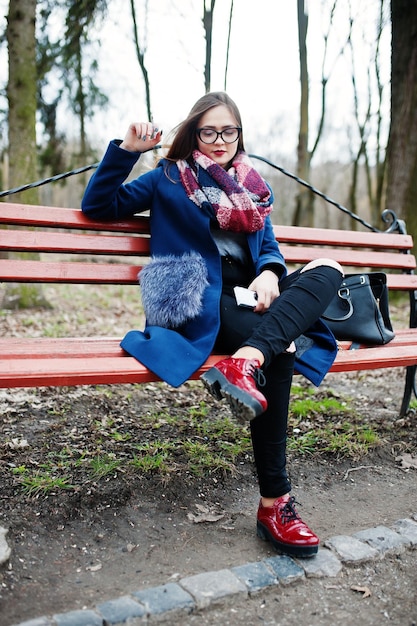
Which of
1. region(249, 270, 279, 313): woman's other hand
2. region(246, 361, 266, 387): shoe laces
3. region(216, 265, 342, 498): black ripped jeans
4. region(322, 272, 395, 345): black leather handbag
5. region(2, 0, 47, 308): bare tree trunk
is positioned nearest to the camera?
region(246, 361, 266, 387): shoe laces

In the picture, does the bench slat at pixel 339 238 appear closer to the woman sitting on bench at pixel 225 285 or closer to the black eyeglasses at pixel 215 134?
the woman sitting on bench at pixel 225 285

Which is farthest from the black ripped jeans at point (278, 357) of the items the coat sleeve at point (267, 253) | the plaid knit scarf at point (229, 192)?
the plaid knit scarf at point (229, 192)

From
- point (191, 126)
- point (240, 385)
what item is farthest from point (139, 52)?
point (240, 385)

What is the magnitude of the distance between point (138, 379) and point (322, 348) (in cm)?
83

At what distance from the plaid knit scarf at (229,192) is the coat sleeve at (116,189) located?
0.64 ft

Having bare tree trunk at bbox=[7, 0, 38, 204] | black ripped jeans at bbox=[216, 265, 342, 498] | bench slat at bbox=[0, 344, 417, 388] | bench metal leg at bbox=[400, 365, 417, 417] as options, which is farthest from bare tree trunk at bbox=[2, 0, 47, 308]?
black ripped jeans at bbox=[216, 265, 342, 498]

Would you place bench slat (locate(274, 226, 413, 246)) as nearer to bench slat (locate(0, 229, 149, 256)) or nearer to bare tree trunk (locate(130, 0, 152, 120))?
bench slat (locate(0, 229, 149, 256))

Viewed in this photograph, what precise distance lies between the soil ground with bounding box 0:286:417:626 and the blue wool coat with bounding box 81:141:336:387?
1.99ft

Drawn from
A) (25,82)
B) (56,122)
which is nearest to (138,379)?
(25,82)

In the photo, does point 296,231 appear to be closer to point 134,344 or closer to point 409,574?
point 134,344

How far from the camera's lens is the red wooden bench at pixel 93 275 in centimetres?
202

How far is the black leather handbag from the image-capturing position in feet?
9.25

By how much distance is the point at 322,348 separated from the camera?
2.50 m

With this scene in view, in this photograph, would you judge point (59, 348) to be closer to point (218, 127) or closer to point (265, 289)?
point (265, 289)
